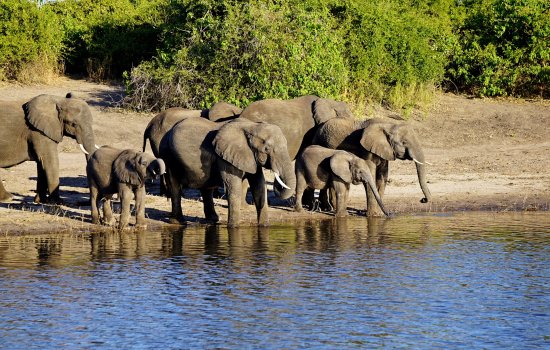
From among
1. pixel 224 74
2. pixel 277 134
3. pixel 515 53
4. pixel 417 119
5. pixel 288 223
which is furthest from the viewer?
pixel 515 53

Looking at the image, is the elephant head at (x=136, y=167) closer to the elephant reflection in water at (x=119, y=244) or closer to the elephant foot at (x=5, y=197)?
the elephant reflection in water at (x=119, y=244)

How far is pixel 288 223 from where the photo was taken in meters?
17.5

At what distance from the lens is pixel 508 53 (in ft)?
98.1

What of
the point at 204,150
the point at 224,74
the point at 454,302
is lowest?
the point at 454,302

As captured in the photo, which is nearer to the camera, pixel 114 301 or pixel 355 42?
pixel 114 301

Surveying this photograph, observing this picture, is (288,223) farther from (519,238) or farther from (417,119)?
(417,119)

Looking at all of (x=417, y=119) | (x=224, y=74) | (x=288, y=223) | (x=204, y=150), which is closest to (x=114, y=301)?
(x=204, y=150)

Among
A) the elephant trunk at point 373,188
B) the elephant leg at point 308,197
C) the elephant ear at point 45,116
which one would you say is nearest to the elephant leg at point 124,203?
the elephant ear at point 45,116

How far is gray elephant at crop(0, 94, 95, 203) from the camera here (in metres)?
17.7

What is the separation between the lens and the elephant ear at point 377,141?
18.0m

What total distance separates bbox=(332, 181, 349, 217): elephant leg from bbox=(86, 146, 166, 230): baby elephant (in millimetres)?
3227

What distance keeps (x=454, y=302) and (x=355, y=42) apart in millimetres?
16628

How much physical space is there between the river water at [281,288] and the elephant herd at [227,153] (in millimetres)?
640

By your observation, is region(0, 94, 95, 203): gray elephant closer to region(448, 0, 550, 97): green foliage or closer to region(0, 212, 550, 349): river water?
region(0, 212, 550, 349): river water
